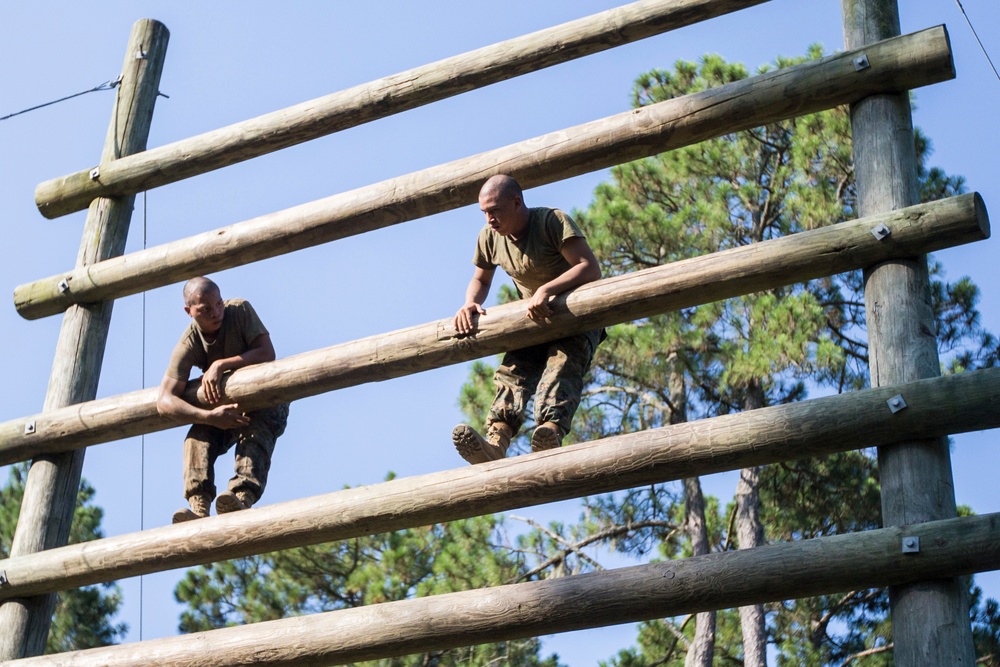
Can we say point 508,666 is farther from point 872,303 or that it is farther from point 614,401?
point 872,303

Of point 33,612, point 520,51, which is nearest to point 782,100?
point 520,51

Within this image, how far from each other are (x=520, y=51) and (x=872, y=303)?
7.75 ft

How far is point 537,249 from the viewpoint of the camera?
6.48 m

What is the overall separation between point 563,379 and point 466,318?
0.54 m

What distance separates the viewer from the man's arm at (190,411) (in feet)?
22.4

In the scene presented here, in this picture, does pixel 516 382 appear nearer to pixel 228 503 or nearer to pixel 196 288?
pixel 228 503

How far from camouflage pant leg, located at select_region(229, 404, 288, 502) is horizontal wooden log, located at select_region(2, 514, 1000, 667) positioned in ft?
2.84

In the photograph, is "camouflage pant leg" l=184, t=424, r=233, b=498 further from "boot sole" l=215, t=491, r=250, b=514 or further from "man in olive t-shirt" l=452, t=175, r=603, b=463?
"man in olive t-shirt" l=452, t=175, r=603, b=463

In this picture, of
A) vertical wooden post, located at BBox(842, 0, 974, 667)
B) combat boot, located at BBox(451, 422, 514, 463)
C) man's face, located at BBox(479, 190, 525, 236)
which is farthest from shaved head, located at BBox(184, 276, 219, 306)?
vertical wooden post, located at BBox(842, 0, 974, 667)

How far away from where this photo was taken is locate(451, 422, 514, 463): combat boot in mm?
5910

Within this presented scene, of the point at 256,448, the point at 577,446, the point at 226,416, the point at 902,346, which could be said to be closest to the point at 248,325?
the point at 226,416

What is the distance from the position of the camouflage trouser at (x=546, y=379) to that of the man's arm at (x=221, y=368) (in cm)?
132

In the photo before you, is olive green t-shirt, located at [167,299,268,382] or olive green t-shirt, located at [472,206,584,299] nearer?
olive green t-shirt, located at [472,206,584,299]

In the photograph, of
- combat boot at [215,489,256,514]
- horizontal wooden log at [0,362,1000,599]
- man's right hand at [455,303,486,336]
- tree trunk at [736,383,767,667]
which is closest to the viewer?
horizontal wooden log at [0,362,1000,599]
